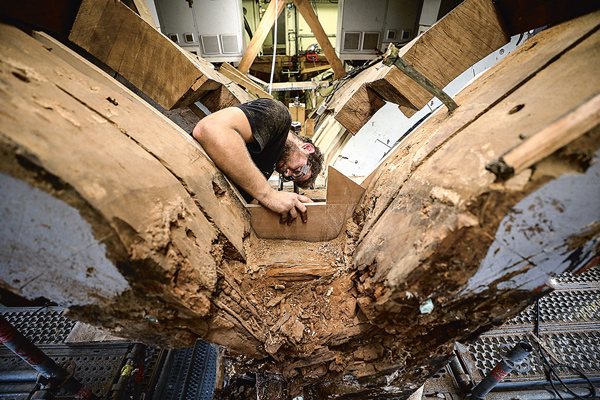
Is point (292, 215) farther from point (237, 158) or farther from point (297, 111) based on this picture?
point (297, 111)

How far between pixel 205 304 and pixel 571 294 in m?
3.43

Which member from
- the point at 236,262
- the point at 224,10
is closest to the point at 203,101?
the point at 236,262

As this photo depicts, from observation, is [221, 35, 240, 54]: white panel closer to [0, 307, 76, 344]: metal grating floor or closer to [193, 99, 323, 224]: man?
[193, 99, 323, 224]: man

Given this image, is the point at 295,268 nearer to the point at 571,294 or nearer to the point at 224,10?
the point at 571,294

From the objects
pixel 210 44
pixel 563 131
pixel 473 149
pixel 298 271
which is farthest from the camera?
pixel 210 44

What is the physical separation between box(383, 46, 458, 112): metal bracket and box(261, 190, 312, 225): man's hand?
2.73ft

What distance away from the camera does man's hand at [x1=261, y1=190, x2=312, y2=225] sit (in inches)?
50.9

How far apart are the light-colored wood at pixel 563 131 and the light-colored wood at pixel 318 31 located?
13.9 feet

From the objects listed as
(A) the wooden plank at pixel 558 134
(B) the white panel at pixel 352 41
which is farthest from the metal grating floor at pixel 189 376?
(B) the white panel at pixel 352 41

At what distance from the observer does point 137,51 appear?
1.40 m

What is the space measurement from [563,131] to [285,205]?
102cm

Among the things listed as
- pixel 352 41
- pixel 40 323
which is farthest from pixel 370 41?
pixel 40 323

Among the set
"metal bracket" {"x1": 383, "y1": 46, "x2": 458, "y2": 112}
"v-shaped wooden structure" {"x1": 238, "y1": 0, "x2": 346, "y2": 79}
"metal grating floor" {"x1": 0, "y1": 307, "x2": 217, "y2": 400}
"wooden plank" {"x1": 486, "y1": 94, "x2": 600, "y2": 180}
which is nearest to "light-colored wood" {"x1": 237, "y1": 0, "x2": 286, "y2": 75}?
"v-shaped wooden structure" {"x1": 238, "y1": 0, "x2": 346, "y2": 79}

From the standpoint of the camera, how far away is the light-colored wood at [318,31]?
3900 millimetres
